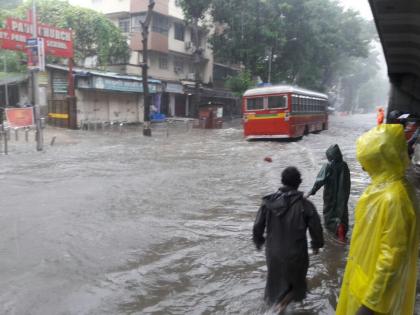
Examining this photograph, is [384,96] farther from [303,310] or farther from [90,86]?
[303,310]

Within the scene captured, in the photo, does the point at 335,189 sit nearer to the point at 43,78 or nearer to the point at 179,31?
the point at 43,78

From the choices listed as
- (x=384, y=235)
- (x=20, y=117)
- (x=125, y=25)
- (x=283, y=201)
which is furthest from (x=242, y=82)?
(x=384, y=235)

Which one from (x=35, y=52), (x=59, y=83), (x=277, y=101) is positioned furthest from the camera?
(x=59, y=83)

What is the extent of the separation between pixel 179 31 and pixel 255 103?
19.5 m

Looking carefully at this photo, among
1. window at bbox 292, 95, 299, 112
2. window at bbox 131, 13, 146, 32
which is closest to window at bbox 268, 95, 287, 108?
window at bbox 292, 95, 299, 112

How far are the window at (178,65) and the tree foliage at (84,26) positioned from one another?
645cm

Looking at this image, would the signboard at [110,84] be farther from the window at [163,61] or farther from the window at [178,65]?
the window at [178,65]

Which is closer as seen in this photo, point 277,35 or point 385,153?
point 385,153

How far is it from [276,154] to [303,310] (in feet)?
39.3

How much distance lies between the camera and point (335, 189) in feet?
20.3

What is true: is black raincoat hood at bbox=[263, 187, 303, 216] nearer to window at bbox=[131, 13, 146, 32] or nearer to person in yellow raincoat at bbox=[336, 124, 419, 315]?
person in yellow raincoat at bbox=[336, 124, 419, 315]

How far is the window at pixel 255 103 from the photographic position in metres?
20.0

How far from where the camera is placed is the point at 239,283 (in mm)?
5086

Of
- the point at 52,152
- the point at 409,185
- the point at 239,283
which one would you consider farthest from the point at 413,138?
the point at 52,152
